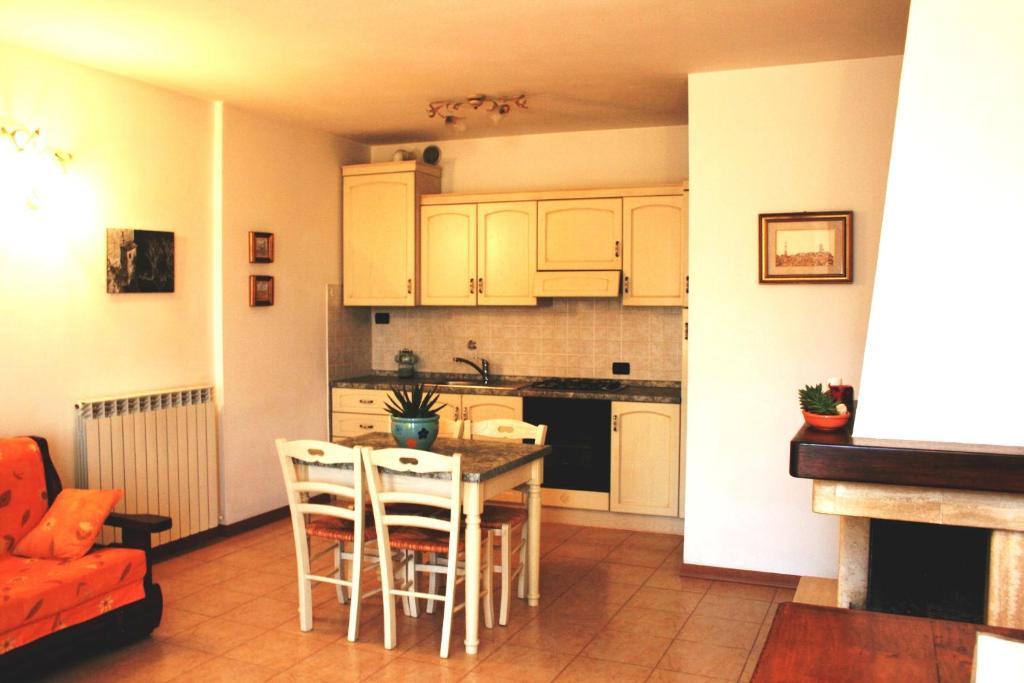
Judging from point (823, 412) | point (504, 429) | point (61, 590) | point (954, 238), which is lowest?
point (61, 590)

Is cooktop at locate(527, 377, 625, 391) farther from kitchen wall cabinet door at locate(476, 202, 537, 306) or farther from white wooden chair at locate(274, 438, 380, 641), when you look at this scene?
white wooden chair at locate(274, 438, 380, 641)

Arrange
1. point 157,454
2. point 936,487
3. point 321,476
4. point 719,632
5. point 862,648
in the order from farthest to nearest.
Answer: point 157,454, point 719,632, point 321,476, point 936,487, point 862,648

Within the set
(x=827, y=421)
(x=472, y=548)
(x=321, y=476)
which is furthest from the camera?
(x=321, y=476)

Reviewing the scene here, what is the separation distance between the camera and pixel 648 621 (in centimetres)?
391

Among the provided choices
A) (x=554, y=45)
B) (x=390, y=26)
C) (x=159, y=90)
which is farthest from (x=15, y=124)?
(x=554, y=45)

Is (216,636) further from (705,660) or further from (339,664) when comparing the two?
(705,660)

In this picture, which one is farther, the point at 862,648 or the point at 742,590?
the point at 742,590

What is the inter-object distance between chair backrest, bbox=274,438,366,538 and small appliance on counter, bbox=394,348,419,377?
262cm

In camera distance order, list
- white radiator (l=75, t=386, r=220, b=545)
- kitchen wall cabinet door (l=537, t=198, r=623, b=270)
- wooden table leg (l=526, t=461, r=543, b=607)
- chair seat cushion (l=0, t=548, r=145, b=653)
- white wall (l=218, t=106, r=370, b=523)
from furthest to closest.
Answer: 1. kitchen wall cabinet door (l=537, t=198, r=623, b=270)
2. white wall (l=218, t=106, r=370, b=523)
3. white radiator (l=75, t=386, r=220, b=545)
4. wooden table leg (l=526, t=461, r=543, b=607)
5. chair seat cushion (l=0, t=548, r=145, b=653)

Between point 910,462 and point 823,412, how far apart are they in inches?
16.2

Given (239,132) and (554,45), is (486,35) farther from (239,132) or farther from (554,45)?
(239,132)

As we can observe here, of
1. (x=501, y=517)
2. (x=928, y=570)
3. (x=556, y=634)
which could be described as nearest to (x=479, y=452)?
(x=501, y=517)

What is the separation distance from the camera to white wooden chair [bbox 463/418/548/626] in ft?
12.4

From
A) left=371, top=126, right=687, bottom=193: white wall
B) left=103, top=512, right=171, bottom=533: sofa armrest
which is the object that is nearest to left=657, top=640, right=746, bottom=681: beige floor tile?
left=103, top=512, right=171, bottom=533: sofa armrest
